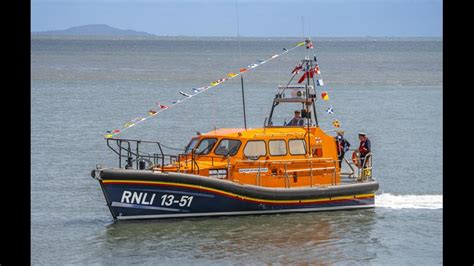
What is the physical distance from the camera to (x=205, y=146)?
20.7 meters

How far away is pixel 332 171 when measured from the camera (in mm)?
21359

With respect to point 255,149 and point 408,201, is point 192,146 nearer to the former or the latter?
point 255,149

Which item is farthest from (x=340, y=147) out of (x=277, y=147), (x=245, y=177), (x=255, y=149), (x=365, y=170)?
(x=245, y=177)

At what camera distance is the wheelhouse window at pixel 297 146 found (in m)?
21.0

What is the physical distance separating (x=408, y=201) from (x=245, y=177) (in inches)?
165

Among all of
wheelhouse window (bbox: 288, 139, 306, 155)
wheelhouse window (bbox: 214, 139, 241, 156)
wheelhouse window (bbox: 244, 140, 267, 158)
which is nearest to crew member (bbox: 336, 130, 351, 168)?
wheelhouse window (bbox: 288, 139, 306, 155)

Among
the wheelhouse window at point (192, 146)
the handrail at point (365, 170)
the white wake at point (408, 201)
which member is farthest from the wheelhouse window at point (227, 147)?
the white wake at point (408, 201)

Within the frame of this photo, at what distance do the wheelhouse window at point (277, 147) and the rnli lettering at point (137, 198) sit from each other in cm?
282

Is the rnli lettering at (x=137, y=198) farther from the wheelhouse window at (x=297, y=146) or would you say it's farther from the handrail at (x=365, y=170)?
the handrail at (x=365, y=170)

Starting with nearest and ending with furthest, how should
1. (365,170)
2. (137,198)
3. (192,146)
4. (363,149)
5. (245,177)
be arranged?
1. (137,198)
2. (245,177)
3. (192,146)
4. (365,170)
5. (363,149)

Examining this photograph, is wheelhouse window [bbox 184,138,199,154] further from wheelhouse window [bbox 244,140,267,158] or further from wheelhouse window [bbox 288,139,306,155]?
wheelhouse window [bbox 288,139,306,155]

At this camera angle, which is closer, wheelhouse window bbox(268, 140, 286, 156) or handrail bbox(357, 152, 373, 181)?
wheelhouse window bbox(268, 140, 286, 156)

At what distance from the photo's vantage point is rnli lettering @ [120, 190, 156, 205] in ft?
62.0
